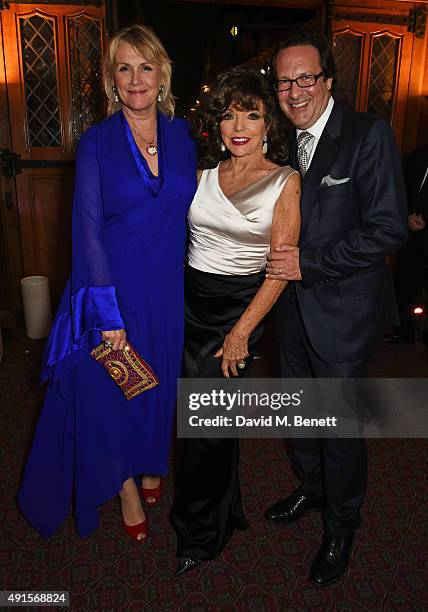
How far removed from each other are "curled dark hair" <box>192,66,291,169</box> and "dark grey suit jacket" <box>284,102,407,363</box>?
0.15 meters

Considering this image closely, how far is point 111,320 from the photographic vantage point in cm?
186

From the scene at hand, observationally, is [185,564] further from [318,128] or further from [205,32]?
[205,32]

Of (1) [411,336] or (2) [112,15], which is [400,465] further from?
(2) [112,15]

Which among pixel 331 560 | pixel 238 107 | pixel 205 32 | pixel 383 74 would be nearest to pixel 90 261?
pixel 238 107

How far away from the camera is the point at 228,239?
180 centimetres

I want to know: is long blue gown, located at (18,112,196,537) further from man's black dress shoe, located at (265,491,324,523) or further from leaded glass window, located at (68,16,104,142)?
leaded glass window, located at (68,16,104,142)

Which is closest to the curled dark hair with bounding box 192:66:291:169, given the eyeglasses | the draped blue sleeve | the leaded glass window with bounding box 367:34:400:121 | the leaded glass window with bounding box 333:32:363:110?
the eyeglasses

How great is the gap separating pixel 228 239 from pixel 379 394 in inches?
93.1

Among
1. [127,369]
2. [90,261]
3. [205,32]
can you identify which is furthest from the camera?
[205,32]

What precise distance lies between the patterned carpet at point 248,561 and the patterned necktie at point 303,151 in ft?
5.11

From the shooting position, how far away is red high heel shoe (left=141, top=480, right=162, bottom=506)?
250cm

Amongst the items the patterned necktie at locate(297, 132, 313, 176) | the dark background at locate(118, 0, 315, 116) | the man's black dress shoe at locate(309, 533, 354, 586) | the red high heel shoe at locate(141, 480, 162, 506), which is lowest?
the red high heel shoe at locate(141, 480, 162, 506)

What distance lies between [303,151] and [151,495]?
67.8 inches

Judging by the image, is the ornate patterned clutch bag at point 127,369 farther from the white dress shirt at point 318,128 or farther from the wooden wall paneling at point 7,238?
the wooden wall paneling at point 7,238
